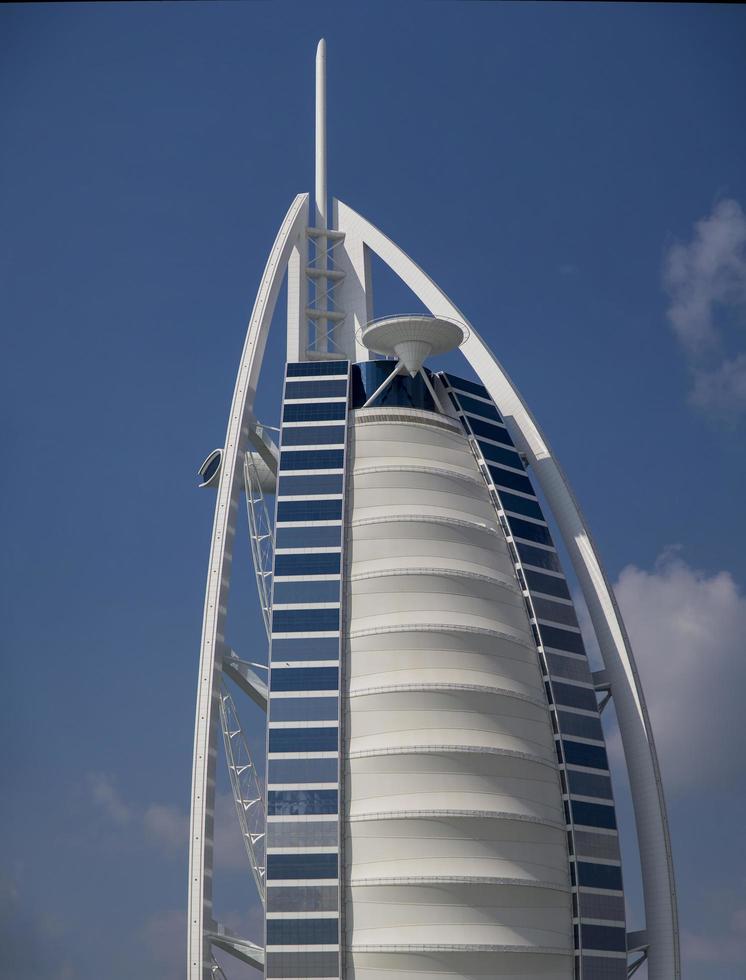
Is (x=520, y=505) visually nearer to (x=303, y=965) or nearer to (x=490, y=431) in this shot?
(x=490, y=431)

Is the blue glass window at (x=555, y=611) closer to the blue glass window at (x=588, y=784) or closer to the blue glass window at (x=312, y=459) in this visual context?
the blue glass window at (x=588, y=784)

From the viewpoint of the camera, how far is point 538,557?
99.6 metres

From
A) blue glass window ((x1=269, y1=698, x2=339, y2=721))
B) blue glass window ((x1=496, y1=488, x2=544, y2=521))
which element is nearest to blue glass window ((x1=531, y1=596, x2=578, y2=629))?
blue glass window ((x1=496, y1=488, x2=544, y2=521))

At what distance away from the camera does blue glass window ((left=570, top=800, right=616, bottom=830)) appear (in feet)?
299

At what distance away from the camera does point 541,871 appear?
286 ft

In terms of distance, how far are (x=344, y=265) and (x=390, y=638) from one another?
122 feet

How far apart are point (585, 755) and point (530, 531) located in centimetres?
1691

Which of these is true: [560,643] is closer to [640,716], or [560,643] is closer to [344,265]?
[640,716]

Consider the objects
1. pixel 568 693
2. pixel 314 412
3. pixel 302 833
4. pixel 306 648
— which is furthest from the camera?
pixel 314 412

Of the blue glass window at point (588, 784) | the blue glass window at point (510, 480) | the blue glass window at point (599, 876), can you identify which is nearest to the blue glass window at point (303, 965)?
the blue glass window at point (599, 876)

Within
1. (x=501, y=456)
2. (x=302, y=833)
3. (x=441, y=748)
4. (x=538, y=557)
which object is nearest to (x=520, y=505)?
(x=538, y=557)

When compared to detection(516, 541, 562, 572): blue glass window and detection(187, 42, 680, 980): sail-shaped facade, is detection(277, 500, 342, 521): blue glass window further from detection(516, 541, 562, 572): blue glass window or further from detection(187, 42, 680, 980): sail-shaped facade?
detection(516, 541, 562, 572): blue glass window

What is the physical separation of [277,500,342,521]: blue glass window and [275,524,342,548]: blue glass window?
2.55 feet

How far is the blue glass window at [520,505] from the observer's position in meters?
100
